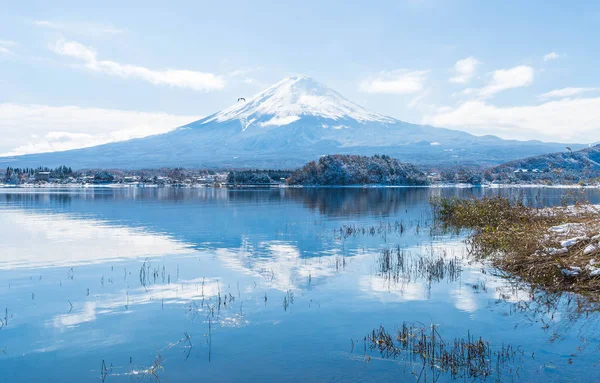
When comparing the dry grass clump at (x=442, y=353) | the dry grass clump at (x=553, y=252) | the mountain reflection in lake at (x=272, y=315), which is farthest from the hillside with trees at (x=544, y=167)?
the dry grass clump at (x=442, y=353)

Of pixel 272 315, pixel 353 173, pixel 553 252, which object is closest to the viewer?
pixel 272 315

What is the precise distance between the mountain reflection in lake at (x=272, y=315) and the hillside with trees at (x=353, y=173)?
348 feet

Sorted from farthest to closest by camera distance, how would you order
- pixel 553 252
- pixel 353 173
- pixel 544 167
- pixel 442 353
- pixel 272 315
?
pixel 544 167 < pixel 353 173 < pixel 553 252 < pixel 272 315 < pixel 442 353

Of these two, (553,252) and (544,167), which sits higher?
(544,167)

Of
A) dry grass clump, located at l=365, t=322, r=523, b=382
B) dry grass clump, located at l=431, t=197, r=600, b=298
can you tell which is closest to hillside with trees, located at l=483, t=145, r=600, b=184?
dry grass clump, located at l=431, t=197, r=600, b=298

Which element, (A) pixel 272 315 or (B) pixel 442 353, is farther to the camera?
(A) pixel 272 315

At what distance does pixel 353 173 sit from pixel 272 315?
120484mm

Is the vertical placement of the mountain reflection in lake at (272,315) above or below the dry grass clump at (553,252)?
below

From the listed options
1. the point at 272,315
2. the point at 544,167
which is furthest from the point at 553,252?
the point at 544,167

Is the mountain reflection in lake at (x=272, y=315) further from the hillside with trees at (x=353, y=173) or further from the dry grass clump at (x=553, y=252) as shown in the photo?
the hillside with trees at (x=353, y=173)

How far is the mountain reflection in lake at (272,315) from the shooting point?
1023cm

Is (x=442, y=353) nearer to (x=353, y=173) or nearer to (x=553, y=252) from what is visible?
(x=553, y=252)

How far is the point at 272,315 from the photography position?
1388 cm

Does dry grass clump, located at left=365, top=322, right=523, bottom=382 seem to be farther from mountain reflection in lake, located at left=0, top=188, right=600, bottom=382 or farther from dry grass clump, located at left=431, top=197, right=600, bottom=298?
dry grass clump, located at left=431, top=197, right=600, bottom=298
